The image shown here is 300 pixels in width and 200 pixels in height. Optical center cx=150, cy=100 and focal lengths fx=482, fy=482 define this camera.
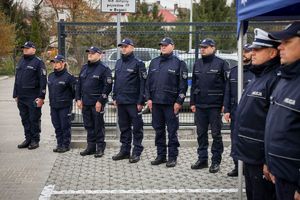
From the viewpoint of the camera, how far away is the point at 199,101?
25.5ft

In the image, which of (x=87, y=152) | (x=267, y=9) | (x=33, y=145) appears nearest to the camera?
(x=267, y=9)

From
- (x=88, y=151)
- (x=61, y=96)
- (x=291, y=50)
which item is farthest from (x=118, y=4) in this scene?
Answer: (x=291, y=50)

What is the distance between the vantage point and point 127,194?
260 inches

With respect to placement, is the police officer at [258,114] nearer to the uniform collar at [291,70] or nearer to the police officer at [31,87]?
the uniform collar at [291,70]

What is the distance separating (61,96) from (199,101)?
2.80 metres

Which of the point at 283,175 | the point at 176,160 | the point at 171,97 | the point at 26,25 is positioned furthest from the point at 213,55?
the point at 26,25

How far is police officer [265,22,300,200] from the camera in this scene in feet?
12.0

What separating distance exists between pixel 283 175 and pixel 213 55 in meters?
4.15

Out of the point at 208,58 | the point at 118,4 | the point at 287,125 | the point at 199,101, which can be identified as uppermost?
the point at 118,4

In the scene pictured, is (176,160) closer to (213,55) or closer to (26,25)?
(213,55)

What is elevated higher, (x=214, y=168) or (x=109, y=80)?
(x=109, y=80)

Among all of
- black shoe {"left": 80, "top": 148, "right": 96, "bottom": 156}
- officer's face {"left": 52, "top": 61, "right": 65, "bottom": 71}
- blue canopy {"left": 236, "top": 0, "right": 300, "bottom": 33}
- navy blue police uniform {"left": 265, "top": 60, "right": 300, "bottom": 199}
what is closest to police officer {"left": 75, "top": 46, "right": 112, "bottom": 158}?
black shoe {"left": 80, "top": 148, "right": 96, "bottom": 156}

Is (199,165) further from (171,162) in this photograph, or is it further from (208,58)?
(208,58)

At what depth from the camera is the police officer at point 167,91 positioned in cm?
793
